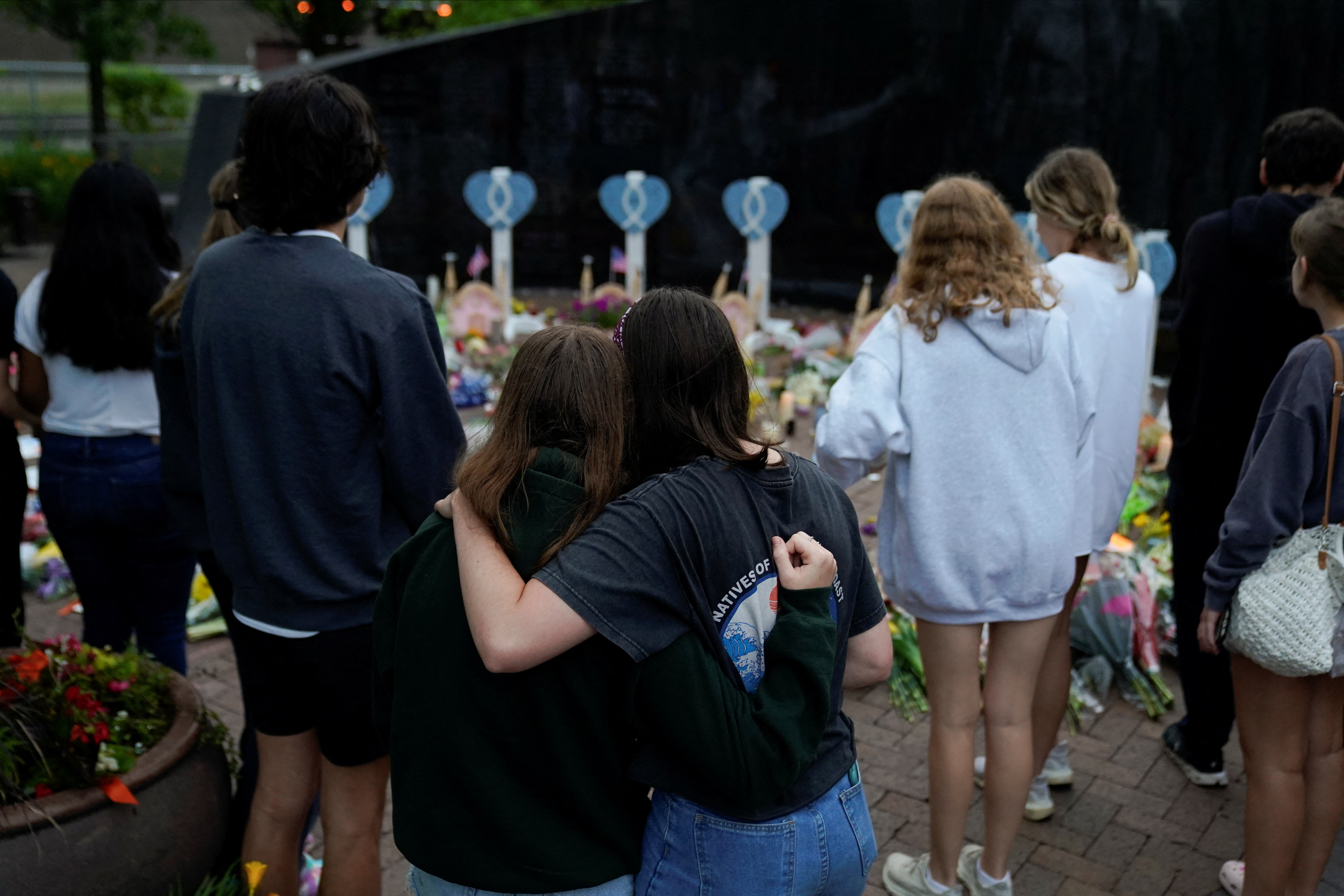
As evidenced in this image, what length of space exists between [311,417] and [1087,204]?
6.31ft

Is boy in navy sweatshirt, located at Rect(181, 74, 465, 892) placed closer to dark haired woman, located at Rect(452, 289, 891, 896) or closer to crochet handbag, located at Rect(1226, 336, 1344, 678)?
dark haired woman, located at Rect(452, 289, 891, 896)

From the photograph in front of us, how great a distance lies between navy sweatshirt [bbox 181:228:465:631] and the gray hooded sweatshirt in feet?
2.91

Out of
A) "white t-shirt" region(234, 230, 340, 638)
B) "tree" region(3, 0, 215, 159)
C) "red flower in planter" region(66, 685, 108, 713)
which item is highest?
"tree" region(3, 0, 215, 159)

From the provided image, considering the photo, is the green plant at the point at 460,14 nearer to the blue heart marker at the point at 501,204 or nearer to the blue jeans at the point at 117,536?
the blue heart marker at the point at 501,204

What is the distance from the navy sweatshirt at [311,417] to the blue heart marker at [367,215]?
6.09 meters

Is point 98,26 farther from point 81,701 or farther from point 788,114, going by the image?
point 81,701

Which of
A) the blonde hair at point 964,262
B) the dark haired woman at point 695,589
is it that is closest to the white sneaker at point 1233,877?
the blonde hair at point 964,262

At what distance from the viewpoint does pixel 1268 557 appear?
7.72 feet

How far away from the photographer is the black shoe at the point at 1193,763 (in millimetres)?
3322

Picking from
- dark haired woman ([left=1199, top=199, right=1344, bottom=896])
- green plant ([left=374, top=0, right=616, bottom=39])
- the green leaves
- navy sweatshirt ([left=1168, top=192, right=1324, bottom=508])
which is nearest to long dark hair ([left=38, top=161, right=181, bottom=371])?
dark haired woman ([left=1199, top=199, right=1344, bottom=896])

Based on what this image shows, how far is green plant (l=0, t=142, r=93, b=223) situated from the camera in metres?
16.2

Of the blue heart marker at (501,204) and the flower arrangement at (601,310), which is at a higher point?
the blue heart marker at (501,204)

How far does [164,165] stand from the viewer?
14.8 metres

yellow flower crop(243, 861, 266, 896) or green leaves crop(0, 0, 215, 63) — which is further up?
green leaves crop(0, 0, 215, 63)
